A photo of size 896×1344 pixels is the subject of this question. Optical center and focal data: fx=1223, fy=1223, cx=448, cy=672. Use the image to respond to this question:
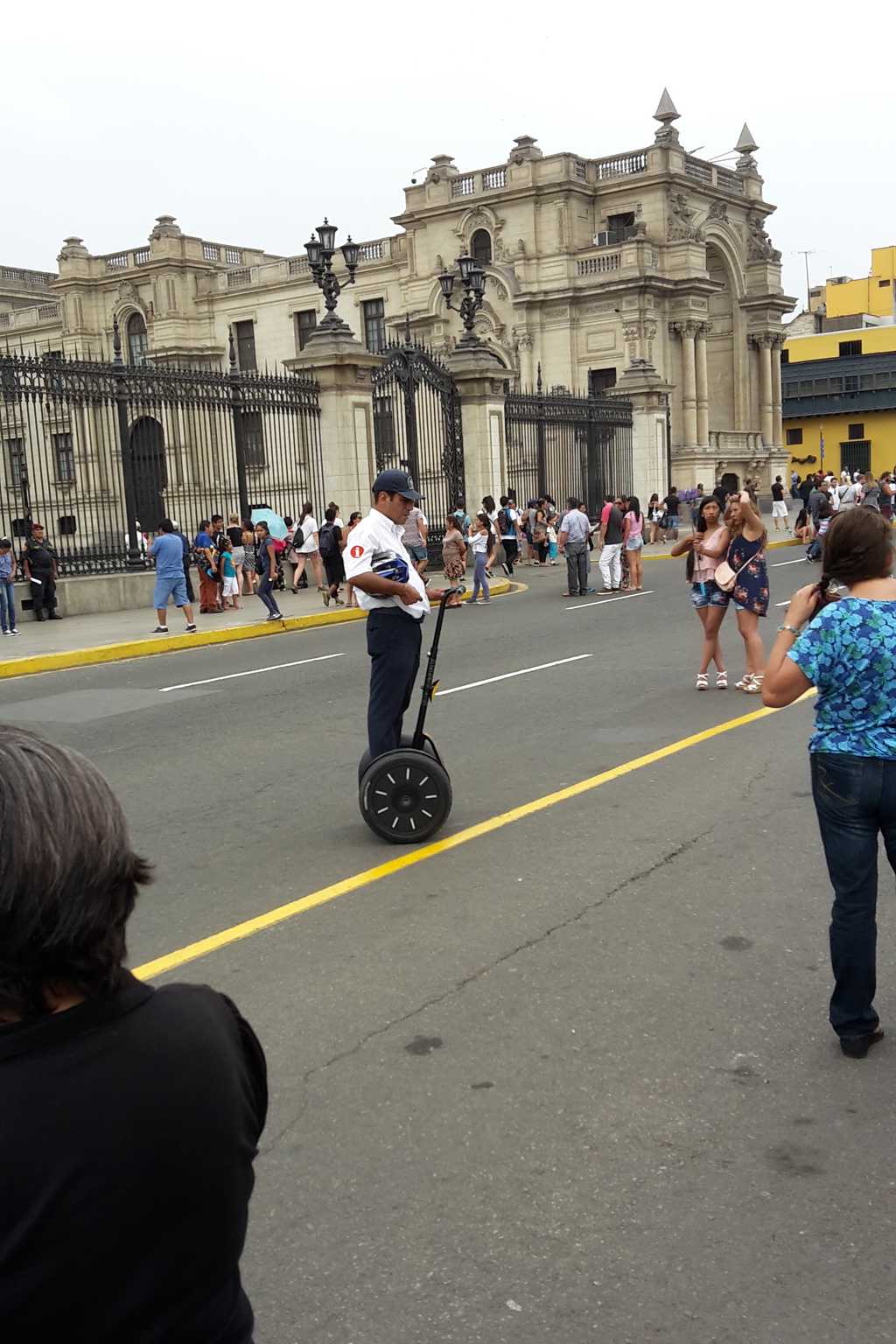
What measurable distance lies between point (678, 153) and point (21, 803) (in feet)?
154

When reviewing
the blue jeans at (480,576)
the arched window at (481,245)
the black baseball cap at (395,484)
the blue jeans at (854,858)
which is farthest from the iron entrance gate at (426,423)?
the blue jeans at (854,858)

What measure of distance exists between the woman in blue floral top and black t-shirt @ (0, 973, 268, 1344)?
283cm

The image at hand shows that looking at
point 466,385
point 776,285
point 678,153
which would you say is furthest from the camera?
point 776,285

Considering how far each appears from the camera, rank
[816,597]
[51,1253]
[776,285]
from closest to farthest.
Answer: [51,1253], [816,597], [776,285]

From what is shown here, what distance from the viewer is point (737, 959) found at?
15.4 ft

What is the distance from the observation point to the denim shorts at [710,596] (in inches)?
412

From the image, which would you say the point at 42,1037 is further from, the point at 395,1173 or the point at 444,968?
the point at 444,968

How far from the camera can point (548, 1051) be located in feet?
13.1

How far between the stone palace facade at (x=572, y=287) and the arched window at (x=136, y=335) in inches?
6.5

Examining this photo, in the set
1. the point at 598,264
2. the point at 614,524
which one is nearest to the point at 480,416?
the point at 614,524

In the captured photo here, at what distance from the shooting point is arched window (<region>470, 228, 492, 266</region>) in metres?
45.1

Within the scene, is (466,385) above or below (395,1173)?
above

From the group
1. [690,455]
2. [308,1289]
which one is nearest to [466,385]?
[690,455]

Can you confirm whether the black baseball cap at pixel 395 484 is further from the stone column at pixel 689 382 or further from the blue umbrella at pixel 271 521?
the stone column at pixel 689 382
